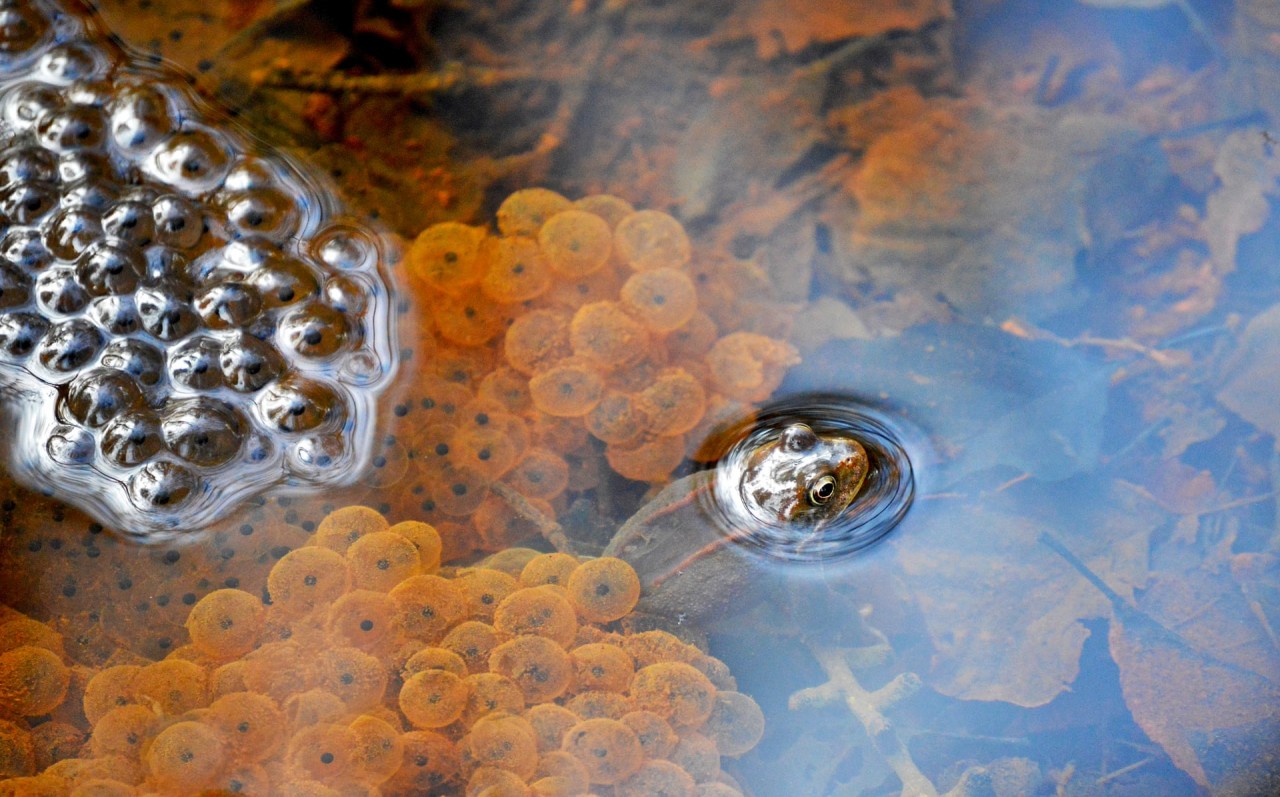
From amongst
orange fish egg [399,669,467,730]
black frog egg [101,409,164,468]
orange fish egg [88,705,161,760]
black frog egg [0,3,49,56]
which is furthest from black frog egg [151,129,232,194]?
orange fish egg [399,669,467,730]

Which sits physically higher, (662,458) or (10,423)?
(10,423)

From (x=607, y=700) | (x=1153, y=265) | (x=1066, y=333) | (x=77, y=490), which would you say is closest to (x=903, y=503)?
(x=1066, y=333)

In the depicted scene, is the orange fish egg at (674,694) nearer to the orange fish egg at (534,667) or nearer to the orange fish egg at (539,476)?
the orange fish egg at (534,667)

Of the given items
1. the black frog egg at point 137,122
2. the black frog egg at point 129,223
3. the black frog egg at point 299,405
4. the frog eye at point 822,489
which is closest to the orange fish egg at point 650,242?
the frog eye at point 822,489

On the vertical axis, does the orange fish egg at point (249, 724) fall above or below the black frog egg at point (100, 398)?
below

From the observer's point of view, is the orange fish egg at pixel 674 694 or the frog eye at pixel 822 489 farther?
the frog eye at pixel 822 489

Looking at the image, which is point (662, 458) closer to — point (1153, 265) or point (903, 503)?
point (903, 503)

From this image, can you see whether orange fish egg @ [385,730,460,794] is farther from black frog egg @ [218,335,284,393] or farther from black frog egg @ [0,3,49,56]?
black frog egg @ [0,3,49,56]
